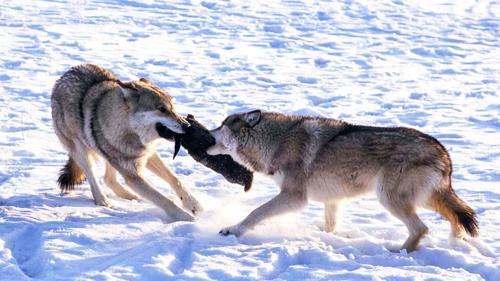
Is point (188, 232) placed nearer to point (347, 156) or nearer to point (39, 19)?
point (347, 156)

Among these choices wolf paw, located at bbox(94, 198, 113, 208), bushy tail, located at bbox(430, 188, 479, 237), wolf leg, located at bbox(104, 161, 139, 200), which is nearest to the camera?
bushy tail, located at bbox(430, 188, 479, 237)

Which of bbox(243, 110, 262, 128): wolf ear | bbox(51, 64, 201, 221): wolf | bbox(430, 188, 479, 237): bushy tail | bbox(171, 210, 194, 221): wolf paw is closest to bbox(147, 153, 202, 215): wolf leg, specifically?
bbox(51, 64, 201, 221): wolf

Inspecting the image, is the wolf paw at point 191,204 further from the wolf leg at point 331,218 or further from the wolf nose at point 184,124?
the wolf leg at point 331,218

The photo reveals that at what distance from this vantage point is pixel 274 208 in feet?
21.2

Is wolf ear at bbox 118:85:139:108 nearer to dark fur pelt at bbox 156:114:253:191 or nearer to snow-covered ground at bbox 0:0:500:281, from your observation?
dark fur pelt at bbox 156:114:253:191

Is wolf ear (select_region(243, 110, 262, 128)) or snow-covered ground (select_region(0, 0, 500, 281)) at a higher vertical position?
wolf ear (select_region(243, 110, 262, 128))

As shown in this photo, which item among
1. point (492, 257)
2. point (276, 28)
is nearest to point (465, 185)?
point (492, 257)

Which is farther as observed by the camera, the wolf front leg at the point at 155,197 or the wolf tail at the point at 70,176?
the wolf tail at the point at 70,176

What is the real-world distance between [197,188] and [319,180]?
1929mm

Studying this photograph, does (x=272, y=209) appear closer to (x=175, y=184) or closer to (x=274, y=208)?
(x=274, y=208)

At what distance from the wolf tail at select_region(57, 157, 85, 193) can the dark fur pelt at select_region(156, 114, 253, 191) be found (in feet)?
3.47

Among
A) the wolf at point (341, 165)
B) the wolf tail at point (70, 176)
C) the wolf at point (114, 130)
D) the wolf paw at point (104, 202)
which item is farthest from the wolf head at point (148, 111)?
the wolf tail at point (70, 176)

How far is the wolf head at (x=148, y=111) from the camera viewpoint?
22.8 ft

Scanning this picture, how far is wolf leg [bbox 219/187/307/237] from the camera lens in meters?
6.38
